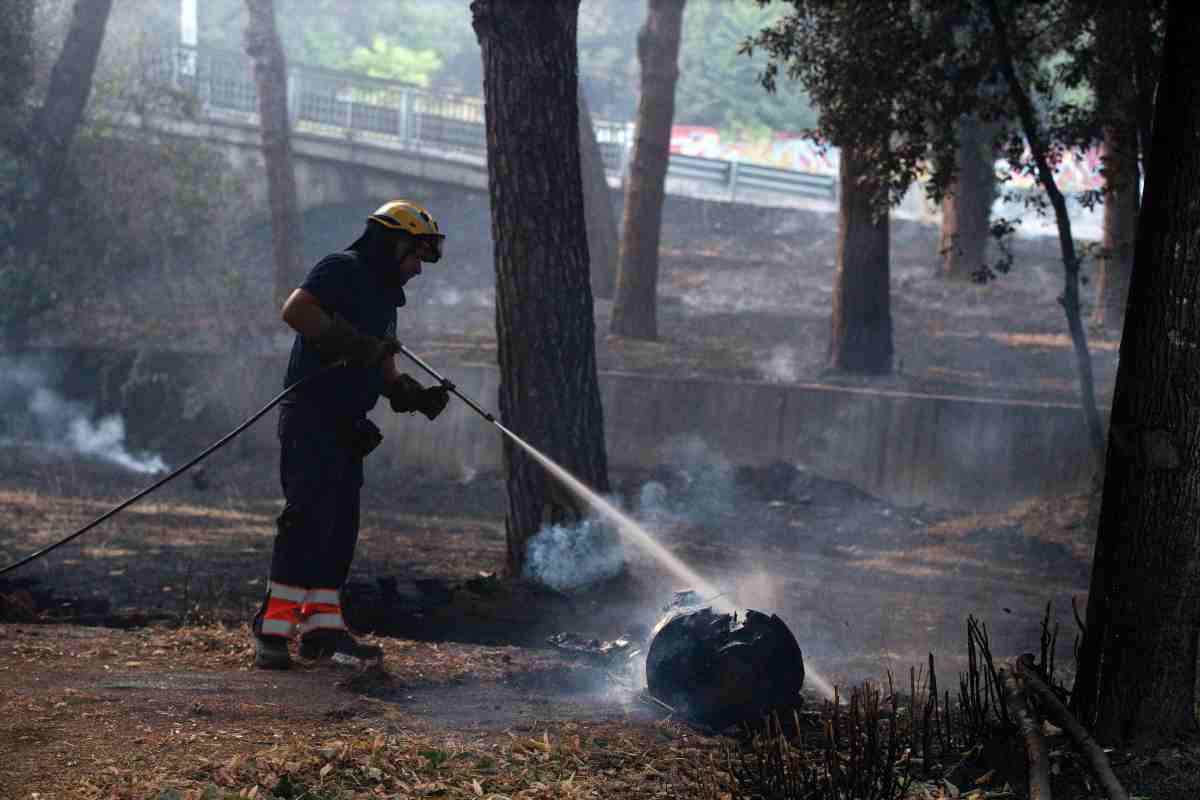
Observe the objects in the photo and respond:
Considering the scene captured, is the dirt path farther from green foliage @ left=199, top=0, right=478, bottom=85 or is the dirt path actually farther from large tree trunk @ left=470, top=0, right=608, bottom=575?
green foliage @ left=199, top=0, right=478, bottom=85

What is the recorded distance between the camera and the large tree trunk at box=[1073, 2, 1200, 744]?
4.60 m

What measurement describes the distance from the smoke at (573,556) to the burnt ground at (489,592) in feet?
0.46

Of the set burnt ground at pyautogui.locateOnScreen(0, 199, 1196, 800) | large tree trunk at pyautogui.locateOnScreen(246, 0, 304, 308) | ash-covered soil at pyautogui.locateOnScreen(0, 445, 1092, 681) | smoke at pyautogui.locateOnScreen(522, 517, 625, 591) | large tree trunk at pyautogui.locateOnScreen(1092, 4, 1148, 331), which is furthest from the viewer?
large tree trunk at pyautogui.locateOnScreen(246, 0, 304, 308)

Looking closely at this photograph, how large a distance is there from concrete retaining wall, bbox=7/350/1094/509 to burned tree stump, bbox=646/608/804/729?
A: 907 cm

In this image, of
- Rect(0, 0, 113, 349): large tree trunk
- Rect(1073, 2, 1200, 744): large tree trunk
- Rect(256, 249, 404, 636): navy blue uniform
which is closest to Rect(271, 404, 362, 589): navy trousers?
Rect(256, 249, 404, 636): navy blue uniform

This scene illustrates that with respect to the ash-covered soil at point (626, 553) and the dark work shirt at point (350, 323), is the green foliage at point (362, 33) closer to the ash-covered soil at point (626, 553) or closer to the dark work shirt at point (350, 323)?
the ash-covered soil at point (626, 553)

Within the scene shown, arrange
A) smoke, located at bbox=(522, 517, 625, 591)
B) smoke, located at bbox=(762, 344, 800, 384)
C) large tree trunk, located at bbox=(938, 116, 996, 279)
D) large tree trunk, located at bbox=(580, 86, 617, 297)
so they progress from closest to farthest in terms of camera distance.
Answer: smoke, located at bbox=(522, 517, 625, 591) < smoke, located at bbox=(762, 344, 800, 384) < large tree trunk, located at bbox=(938, 116, 996, 279) < large tree trunk, located at bbox=(580, 86, 617, 297)

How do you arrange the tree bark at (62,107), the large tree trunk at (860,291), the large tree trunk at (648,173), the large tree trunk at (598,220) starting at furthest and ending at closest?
1. the large tree trunk at (598,220)
2. the large tree trunk at (648,173)
3. the tree bark at (62,107)
4. the large tree trunk at (860,291)

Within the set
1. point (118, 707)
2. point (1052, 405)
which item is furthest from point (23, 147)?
point (118, 707)

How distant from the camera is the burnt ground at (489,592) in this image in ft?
16.0

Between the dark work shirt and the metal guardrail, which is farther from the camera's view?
the metal guardrail

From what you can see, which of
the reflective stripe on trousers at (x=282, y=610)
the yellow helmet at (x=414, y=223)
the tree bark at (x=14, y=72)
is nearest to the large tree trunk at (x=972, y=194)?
the tree bark at (x=14, y=72)

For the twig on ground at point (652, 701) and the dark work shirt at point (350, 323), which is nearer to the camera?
the twig on ground at point (652, 701)

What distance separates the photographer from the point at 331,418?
655 cm
